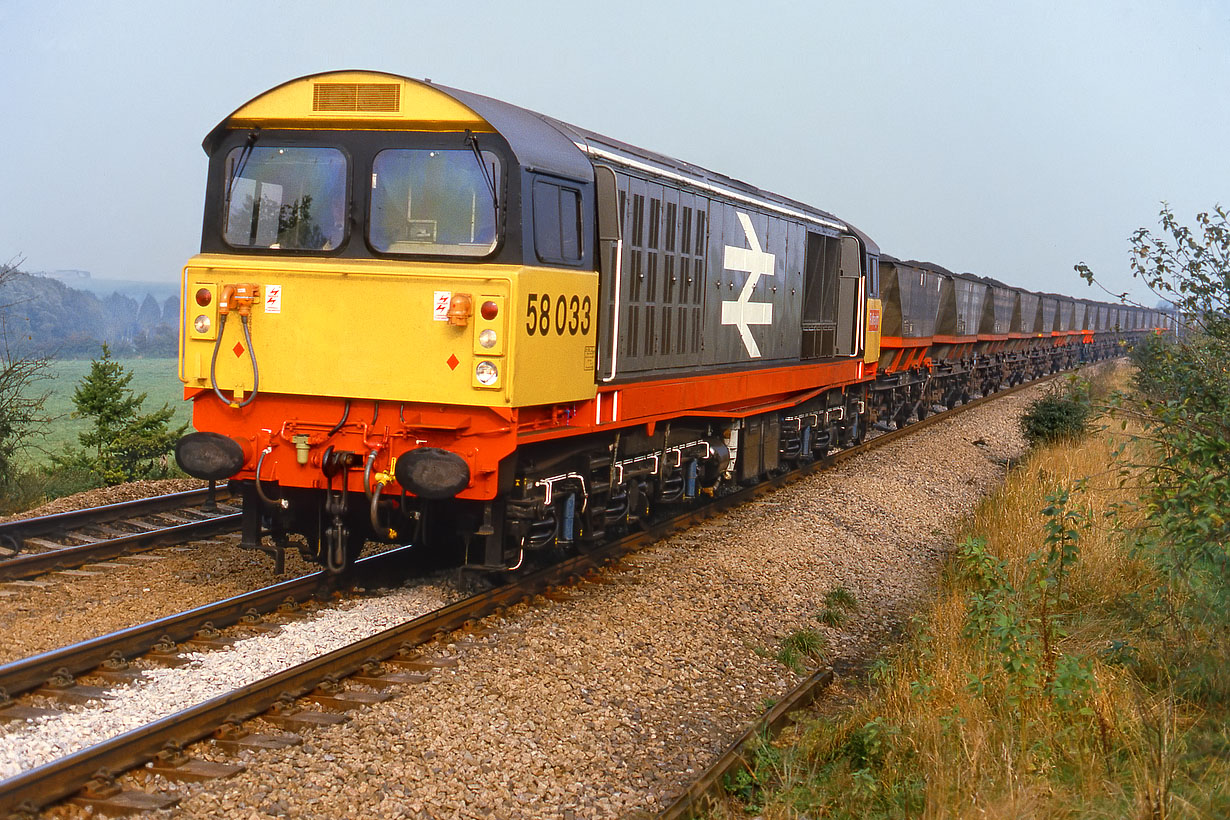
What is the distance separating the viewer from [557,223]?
26.3 feet

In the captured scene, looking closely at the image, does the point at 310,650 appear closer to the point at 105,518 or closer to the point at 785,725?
the point at 785,725

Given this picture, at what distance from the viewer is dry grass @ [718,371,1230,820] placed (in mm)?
4914

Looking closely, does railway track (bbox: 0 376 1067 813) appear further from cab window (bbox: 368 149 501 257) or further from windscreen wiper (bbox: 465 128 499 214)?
windscreen wiper (bbox: 465 128 499 214)

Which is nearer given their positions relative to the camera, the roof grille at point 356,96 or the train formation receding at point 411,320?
the train formation receding at point 411,320

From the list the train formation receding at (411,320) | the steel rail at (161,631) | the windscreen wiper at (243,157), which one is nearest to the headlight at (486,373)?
the train formation receding at (411,320)

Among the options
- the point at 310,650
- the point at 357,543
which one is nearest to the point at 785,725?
the point at 310,650

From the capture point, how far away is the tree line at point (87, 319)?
61031 mm

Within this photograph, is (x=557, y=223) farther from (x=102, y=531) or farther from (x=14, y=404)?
(x=14, y=404)

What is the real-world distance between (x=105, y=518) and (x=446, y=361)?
15.0 ft

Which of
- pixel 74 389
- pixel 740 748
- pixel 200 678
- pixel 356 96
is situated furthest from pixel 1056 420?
pixel 74 389

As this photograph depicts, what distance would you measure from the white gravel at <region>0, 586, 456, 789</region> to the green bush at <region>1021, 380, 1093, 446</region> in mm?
14557

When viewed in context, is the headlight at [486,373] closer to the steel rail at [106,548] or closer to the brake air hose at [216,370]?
the brake air hose at [216,370]

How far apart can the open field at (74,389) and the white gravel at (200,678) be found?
925cm

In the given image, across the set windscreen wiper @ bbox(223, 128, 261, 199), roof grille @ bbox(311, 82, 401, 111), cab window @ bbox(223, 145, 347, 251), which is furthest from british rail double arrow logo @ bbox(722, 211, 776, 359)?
windscreen wiper @ bbox(223, 128, 261, 199)
